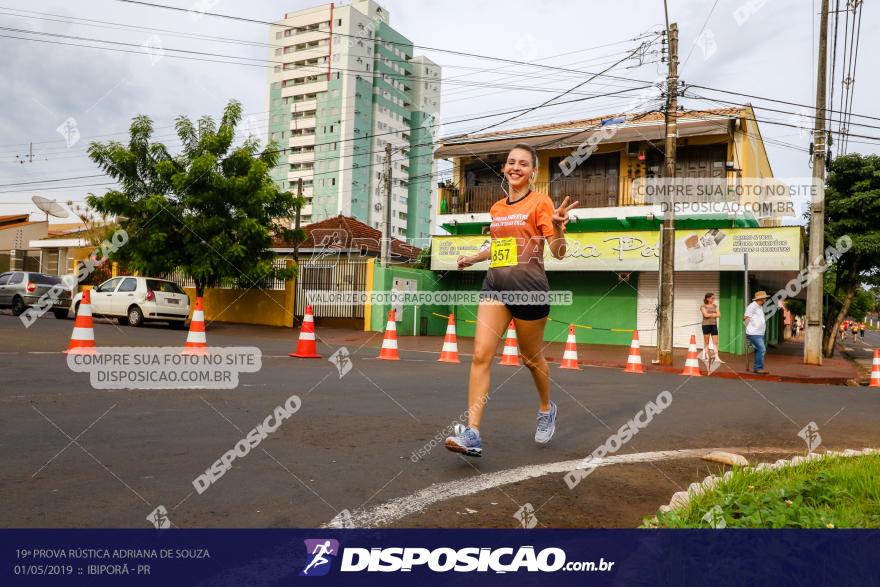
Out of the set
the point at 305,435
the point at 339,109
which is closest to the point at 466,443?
the point at 305,435

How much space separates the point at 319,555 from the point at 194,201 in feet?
64.0

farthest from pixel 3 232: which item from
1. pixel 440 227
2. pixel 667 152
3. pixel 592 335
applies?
pixel 667 152

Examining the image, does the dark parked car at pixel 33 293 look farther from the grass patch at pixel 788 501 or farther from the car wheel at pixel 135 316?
the grass patch at pixel 788 501

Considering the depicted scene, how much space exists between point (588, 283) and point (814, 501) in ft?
67.7

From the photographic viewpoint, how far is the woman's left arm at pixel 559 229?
13.8 feet

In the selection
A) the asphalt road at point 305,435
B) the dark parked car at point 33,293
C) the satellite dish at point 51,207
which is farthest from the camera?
the satellite dish at point 51,207

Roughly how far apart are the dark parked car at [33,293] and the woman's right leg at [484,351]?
2002cm

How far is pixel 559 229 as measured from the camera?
435 centimetres

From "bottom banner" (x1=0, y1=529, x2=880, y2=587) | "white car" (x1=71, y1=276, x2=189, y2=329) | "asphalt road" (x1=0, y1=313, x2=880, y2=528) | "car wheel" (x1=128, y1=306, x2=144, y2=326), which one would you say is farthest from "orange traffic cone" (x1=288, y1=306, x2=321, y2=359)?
"car wheel" (x1=128, y1=306, x2=144, y2=326)

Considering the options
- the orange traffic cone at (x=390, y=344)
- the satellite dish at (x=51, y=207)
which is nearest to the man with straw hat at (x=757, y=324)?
the orange traffic cone at (x=390, y=344)

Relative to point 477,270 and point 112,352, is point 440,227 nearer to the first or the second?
point 477,270

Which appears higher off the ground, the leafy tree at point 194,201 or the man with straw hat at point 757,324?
the leafy tree at point 194,201

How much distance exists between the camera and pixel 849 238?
21.9 m

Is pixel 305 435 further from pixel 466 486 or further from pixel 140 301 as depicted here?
pixel 140 301
